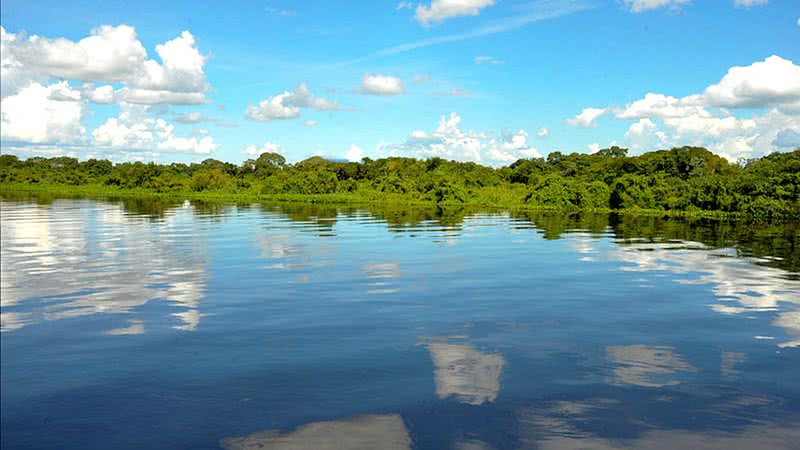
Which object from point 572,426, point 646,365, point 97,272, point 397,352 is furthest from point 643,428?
point 97,272

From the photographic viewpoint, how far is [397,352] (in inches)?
455

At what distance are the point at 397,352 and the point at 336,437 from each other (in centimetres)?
386

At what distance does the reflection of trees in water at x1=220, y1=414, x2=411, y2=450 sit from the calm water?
3cm

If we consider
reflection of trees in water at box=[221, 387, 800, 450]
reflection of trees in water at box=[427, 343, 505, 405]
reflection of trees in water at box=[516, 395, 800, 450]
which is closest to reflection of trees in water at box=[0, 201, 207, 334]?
reflection of trees in water at box=[427, 343, 505, 405]

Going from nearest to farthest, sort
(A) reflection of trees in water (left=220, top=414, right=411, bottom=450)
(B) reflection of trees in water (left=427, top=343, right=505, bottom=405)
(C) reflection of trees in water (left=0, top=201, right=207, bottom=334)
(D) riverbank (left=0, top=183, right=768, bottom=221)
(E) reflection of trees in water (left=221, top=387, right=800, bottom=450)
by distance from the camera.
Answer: (A) reflection of trees in water (left=220, top=414, right=411, bottom=450)
(E) reflection of trees in water (left=221, top=387, right=800, bottom=450)
(B) reflection of trees in water (left=427, top=343, right=505, bottom=405)
(C) reflection of trees in water (left=0, top=201, right=207, bottom=334)
(D) riverbank (left=0, top=183, right=768, bottom=221)

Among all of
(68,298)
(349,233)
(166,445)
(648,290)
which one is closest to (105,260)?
(68,298)

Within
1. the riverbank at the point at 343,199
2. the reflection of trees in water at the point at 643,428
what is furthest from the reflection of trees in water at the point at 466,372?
the riverbank at the point at 343,199

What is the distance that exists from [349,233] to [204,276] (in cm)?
1699

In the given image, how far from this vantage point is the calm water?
809cm

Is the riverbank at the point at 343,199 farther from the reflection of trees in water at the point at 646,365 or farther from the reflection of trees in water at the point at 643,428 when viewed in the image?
the reflection of trees in water at the point at 643,428

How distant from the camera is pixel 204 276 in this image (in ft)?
66.0

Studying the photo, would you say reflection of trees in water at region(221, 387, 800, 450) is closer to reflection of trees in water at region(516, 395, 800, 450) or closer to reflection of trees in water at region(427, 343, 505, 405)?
reflection of trees in water at region(516, 395, 800, 450)

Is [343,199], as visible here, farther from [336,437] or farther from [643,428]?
[643,428]

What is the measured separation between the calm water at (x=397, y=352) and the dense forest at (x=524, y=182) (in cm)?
3551
